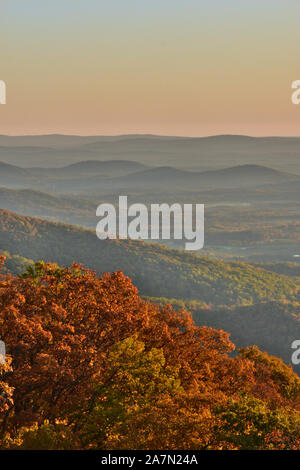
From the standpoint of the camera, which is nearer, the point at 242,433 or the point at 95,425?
the point at 242,433

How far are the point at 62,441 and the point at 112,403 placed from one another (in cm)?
759

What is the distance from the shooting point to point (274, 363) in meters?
73.2

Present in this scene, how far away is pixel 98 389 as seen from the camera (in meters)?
32.9

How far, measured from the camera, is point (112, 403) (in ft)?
106

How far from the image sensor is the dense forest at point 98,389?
2583 centimetres

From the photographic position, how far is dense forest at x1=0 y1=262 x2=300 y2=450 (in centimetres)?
2583

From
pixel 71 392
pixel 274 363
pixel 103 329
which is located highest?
pixel 103 329
